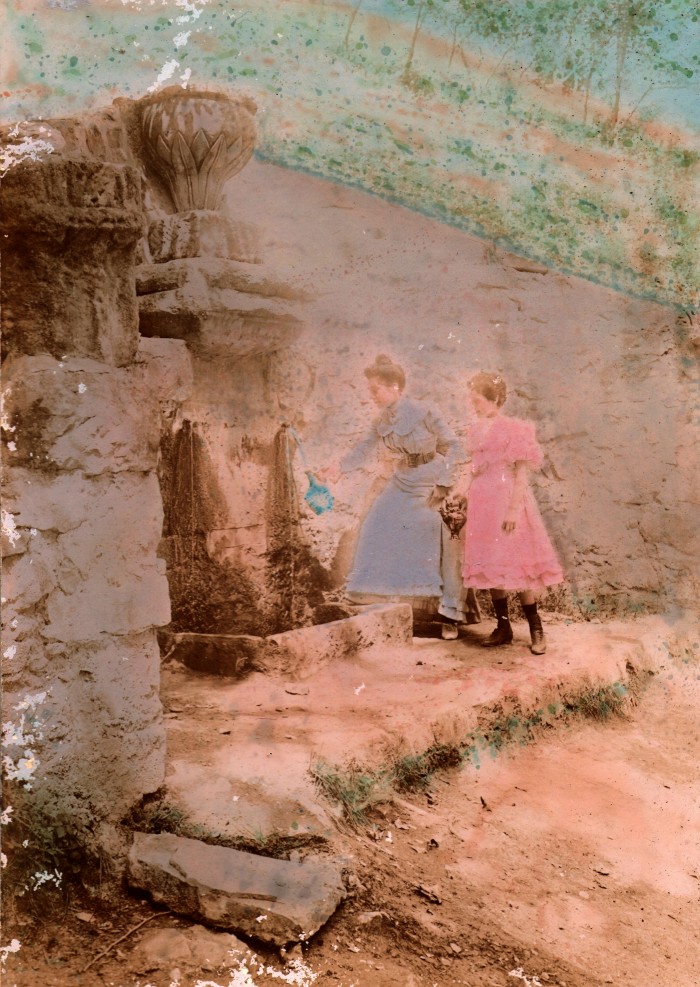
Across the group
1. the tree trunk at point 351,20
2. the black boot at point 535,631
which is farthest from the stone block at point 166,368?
the black boot at point 535,631

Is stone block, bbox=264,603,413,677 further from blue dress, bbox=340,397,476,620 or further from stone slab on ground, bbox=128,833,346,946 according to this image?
stone slab on ground, bbox=128,833,346,946

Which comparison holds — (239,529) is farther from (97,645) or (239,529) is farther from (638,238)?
(638,238)

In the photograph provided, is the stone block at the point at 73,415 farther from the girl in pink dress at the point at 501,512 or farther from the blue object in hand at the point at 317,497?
the girl in pink dress at the point at 501,512

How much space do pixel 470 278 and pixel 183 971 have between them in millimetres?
2314

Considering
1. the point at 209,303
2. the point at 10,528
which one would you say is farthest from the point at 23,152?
the point at 10,528

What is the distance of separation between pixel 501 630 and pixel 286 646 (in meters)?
0.79

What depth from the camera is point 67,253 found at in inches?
100

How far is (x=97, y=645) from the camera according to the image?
264cm

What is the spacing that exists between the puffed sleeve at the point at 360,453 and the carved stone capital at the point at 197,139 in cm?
89

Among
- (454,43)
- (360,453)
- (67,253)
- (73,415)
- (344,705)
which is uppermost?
(454,43)

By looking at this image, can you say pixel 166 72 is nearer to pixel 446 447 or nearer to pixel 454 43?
pixel 454 43

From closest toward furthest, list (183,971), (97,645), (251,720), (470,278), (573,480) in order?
(183,971) < (97,645) < (251,720) < (470,278) < (573,480)

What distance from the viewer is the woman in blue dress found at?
9.96 ft

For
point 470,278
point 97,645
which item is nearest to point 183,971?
point 97,645
